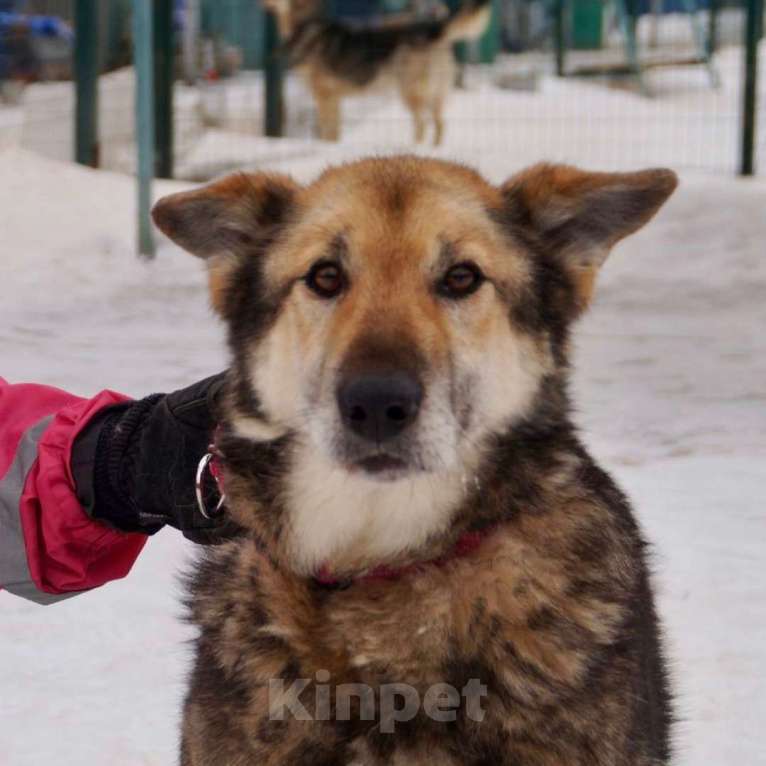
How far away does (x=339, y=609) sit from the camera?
6.62 ft

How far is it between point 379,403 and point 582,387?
3660 millimetres

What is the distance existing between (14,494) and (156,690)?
662 millimetres

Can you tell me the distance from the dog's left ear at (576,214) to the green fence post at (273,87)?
8151 millimetres

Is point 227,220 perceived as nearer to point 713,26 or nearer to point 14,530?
point 14,530

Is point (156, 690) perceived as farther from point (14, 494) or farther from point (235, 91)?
point (235, 91)

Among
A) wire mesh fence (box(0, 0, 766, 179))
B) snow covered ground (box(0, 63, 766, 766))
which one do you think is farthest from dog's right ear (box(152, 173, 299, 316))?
wire mesh fence (box(0, 0, 766, 179))

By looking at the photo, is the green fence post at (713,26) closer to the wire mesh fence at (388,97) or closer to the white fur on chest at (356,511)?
the wire mesh fence at (388,97)

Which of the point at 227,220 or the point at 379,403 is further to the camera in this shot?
the point at 227,220

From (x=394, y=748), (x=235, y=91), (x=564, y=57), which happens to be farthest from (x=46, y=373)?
(x=564, y=57)

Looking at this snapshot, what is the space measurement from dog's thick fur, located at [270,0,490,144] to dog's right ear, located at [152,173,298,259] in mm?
8445

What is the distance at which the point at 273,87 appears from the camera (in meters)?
10.2

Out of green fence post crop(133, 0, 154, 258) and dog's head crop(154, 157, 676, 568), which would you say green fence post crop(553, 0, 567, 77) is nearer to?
green fence post crop(133, 0, 154, 258)

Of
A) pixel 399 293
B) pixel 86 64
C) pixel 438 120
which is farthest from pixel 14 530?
pixel 438 120

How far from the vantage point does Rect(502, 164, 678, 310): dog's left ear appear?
219 centimetres
